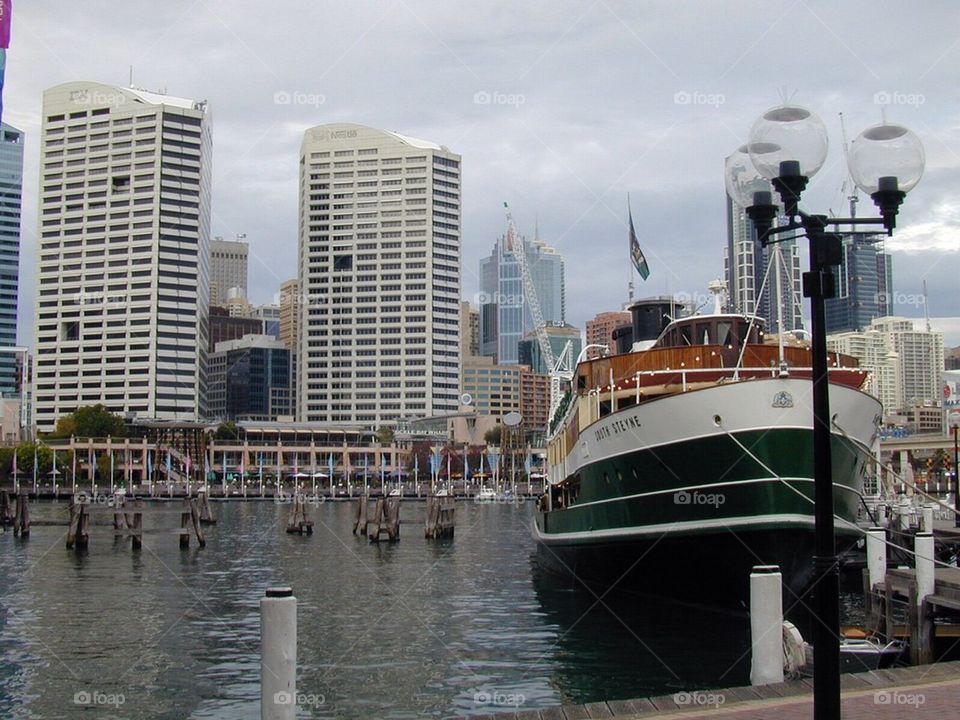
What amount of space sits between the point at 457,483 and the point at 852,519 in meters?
168

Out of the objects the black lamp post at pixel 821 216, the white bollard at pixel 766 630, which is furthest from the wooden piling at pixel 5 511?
the black lamp post at pixel 821 216

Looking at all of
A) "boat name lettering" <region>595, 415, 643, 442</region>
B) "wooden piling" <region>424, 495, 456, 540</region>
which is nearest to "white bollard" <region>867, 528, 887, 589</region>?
"boat name lettering" <region>595, 415, 643, 442</region>

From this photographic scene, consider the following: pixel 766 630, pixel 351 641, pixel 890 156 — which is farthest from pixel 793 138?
pixel 351 641

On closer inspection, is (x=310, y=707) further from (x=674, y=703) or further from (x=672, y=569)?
(x=672, y=569)

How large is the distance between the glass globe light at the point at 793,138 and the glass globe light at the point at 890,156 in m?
0.64

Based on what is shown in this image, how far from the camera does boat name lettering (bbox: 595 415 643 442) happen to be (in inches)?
1076

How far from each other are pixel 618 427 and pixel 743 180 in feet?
60.2

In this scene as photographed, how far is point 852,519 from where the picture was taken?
27.3 m

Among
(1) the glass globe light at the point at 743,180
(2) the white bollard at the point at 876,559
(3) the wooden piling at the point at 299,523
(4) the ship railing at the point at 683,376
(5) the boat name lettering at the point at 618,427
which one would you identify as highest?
(1) the glass globe light at the point at 743,180

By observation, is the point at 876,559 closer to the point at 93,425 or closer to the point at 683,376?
the point at 683,376

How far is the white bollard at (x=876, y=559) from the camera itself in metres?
23.5

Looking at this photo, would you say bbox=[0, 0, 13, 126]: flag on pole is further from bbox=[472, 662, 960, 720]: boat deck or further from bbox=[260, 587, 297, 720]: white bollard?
bbox=[472, 662, 960, 720]: boat deck

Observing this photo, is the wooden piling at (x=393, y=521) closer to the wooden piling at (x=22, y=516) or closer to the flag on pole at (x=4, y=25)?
the wooden piling at (x=22, y=516)

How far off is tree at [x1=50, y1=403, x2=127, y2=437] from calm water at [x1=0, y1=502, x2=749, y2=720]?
5716 inches
